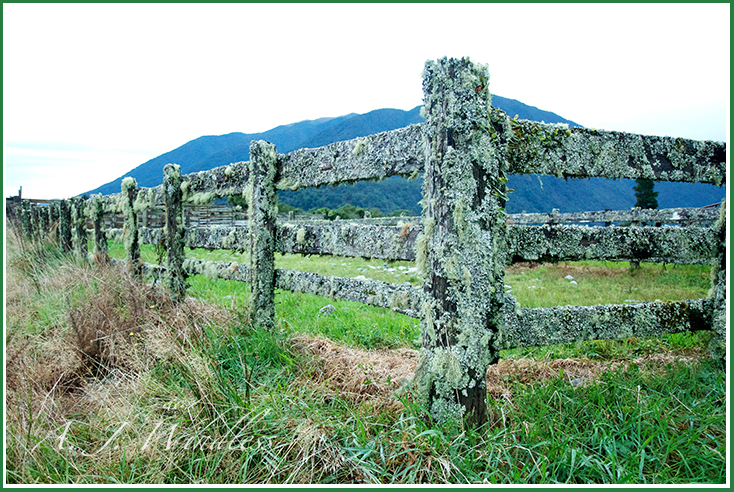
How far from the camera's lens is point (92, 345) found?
11.9ft

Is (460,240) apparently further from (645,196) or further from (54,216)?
(645,196)

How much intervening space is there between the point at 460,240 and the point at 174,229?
4011 mm

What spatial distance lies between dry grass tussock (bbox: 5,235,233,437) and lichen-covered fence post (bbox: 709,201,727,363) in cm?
420

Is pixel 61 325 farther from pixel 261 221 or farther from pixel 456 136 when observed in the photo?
pixel 456 136

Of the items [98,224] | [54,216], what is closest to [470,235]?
[98,224]

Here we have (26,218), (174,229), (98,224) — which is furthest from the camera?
(26,218)

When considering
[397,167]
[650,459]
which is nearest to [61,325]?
[397,167]

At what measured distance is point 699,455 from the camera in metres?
2.12

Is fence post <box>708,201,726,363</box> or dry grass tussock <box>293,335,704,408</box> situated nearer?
dry grass tussock <box>293,335,704,408</box>

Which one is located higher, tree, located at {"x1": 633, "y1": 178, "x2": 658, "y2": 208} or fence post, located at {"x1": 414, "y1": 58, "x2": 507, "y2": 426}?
tree, located at {"x1": 633, "y1": 178, "x2": 658, "y2": 208}

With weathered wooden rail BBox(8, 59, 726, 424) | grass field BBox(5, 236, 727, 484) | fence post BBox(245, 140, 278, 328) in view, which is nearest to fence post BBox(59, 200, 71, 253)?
grass field BBox(5, 236, 727, 484)

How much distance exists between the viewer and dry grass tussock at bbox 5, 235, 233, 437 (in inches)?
105

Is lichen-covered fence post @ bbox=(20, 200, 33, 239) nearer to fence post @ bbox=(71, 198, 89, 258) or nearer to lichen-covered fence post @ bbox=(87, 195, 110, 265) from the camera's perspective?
fence post @ bbox=(71, 198, 89, 258)

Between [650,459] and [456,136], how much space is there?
2.00 meters
